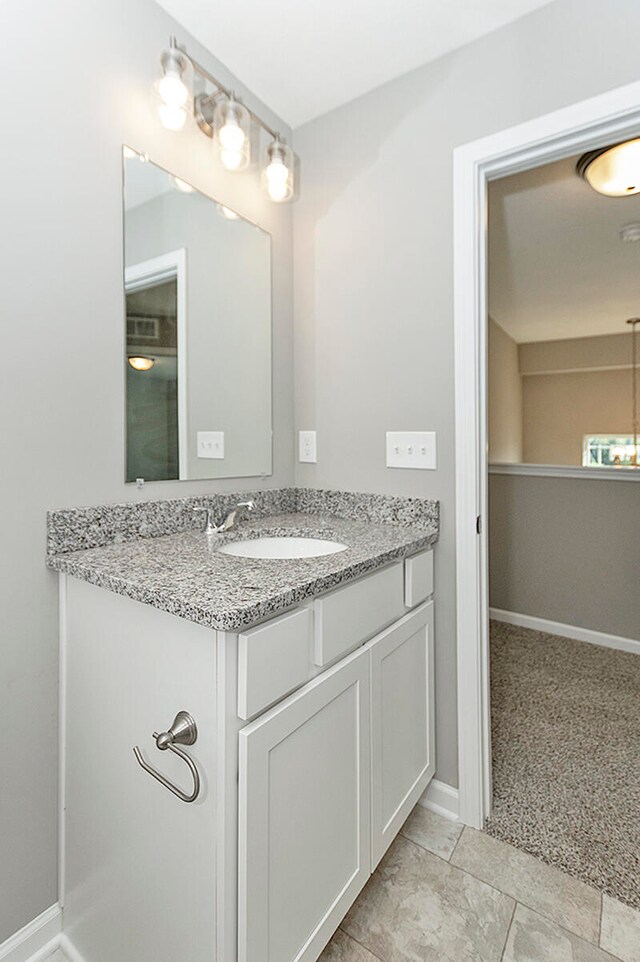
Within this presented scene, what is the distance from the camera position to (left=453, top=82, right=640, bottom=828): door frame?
56.0 inches

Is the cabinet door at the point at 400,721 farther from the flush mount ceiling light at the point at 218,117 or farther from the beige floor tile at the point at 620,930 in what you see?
the flush mount ceiling light at the point at 218,117

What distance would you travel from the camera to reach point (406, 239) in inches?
61.6

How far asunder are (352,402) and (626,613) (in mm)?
2199

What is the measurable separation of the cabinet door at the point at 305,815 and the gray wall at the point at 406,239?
21.5 inches

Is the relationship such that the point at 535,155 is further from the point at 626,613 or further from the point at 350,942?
the point at 626,613

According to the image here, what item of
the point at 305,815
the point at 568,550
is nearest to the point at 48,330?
the point at 305,815

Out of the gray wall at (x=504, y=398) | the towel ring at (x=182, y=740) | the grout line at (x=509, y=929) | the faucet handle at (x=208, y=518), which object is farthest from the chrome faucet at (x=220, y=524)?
the gray wall at (x=504, y=398)

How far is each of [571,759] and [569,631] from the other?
1326mm

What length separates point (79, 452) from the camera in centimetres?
116

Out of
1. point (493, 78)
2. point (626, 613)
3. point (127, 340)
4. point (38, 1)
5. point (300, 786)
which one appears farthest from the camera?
point (626, 613)

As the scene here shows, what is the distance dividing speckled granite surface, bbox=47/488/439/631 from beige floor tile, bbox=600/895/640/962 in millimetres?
968

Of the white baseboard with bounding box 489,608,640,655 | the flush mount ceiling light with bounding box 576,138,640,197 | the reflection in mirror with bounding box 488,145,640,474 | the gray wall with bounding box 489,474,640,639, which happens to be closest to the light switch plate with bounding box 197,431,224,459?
the reflection in mirror with bounding box 488,145,640,474

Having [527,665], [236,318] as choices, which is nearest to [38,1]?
[236,318]

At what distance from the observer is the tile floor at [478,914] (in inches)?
42.9
